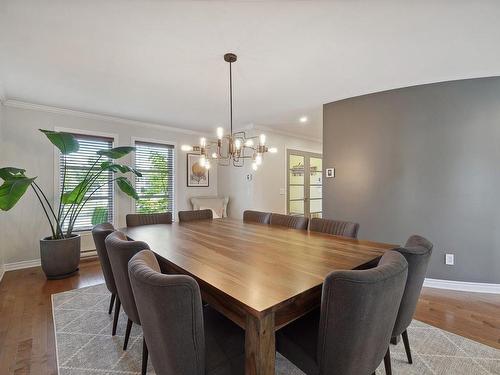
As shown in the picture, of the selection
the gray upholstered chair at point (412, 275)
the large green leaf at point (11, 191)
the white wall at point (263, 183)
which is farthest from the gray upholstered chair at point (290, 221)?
the large green leaf at point (11, 191)

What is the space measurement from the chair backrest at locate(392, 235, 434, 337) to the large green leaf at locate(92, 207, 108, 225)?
4.46 m

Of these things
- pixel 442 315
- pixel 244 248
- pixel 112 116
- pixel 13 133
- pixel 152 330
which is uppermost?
pixel 112 116

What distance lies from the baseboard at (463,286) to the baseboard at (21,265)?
18.5 ft

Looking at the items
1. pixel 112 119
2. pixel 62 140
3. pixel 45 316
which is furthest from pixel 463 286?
pixel 112 119

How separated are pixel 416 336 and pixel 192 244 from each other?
2061 mm

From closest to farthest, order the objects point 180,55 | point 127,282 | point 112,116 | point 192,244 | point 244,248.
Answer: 1. point 127,282
2. point 244,248
3. point 192,244
4. point 180,55
5. point 112,116

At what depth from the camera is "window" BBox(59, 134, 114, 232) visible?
388cm

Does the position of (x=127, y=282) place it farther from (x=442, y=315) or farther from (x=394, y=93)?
(x=394, y=93)

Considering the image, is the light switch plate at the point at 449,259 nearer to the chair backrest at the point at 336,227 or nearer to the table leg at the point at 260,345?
the chair backrest at the point at 336,227

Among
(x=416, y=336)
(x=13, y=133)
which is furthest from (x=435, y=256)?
(x=13, y=133)

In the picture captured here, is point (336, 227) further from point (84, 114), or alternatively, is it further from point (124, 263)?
point (84, 114)

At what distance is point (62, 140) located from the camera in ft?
9.96

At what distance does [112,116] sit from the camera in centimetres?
416

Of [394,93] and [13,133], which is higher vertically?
[394,93]
